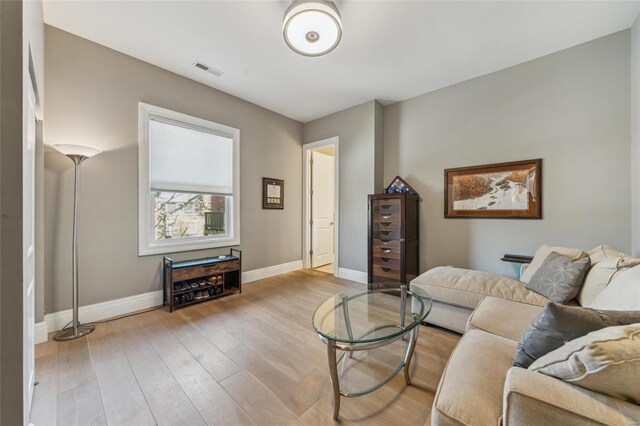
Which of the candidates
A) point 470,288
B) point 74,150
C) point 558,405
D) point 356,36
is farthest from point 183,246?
point 558,405

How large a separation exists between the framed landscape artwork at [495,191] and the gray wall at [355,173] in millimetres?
1122

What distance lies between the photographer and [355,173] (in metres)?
3.94

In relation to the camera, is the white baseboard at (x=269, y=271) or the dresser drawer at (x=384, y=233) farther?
the white baseboard at (x=269, y=271)

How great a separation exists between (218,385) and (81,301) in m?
1.87

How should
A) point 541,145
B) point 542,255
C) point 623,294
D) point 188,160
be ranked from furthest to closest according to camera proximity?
point 188,160, point 541,145, point 542,255, point 623,294

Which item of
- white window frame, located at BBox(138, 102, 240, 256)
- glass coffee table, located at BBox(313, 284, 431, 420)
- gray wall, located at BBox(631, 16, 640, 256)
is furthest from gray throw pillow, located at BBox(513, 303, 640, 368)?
white window frame, located at BBox(138, 102, 240, 256)

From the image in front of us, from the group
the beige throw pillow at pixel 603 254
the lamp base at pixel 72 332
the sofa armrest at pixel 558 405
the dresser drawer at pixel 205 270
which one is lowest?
the lamp base at pixel 72 332

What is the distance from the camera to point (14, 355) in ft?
2.90

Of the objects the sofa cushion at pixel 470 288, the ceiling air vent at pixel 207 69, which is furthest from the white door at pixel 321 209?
the sofa cushion at pixel 470 288

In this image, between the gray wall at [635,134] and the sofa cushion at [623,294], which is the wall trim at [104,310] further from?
the gray wall at [635,134]

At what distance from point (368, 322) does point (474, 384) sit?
96 cm

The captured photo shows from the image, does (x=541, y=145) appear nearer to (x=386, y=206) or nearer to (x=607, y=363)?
(x=386, y=206)

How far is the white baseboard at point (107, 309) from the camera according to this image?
7.25ft

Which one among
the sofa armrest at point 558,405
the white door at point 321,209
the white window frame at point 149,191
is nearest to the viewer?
the sofa armrest at point 558,405
